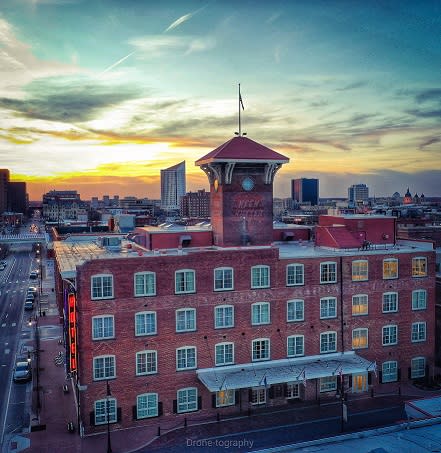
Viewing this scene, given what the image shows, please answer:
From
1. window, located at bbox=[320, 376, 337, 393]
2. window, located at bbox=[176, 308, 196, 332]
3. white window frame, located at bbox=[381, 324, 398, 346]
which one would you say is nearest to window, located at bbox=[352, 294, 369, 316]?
white window frame, located at bbox=[381, 324, 398, 346]

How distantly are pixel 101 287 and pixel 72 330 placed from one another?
406 centimetres

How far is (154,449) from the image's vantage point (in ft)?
119

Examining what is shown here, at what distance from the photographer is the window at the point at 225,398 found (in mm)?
42500

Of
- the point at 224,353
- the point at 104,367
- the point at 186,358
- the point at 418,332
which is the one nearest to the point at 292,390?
the point at 224,353

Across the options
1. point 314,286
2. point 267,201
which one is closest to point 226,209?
point 267,201

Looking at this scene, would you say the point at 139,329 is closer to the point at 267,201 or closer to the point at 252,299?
the point at 252,299

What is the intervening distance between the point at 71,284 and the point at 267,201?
19.7 meters

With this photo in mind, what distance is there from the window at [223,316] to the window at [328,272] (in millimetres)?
9331

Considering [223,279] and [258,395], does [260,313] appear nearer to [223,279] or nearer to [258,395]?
[223,279]

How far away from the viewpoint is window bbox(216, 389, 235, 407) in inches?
1673

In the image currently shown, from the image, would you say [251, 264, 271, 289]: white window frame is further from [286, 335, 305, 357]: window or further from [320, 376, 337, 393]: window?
[320, 376, 337, 393]: window

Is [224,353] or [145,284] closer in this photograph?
[145,284]

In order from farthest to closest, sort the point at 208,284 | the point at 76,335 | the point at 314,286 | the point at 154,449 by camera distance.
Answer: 1. the point at 314,286
2. the point at 208,284
3. the point at 76,335
4. the point at 154,449

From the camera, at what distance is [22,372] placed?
165 feet
